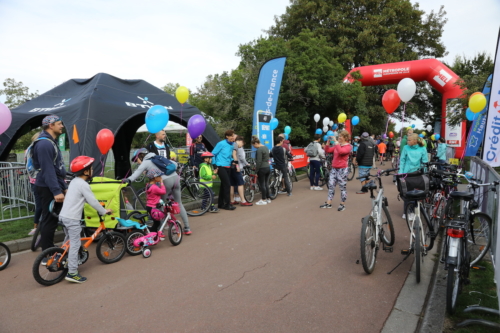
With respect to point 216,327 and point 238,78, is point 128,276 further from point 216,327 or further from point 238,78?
point 238,78

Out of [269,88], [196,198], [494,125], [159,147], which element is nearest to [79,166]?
[159,147]

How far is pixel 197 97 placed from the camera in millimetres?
33188

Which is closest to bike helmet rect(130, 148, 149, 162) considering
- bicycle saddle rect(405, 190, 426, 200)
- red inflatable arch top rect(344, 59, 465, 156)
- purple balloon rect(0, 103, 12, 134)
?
purple balloon rect(0, 103, 12, 134)

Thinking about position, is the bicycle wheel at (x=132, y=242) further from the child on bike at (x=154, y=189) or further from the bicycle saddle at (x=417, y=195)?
the bicycle saddle at (x=417, y=195)

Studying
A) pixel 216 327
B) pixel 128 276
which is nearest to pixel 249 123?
pixel 128 276

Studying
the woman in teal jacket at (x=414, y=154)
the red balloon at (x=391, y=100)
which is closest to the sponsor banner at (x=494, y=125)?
the woman in teal jacket at (x=414, y=154)

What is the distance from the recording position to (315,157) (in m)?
11.3

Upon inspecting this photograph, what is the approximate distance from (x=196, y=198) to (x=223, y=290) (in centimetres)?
528

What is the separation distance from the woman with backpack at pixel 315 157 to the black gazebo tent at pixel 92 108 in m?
3.22

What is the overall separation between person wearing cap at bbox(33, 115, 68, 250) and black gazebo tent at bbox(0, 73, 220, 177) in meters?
2.72

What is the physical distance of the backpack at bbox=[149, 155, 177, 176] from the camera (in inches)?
226

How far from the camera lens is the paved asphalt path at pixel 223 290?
333 cm

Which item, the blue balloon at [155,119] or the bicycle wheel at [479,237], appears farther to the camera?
the blue balloon at [155,119]

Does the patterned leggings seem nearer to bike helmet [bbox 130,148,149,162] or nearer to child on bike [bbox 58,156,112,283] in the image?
bike helmet [bbox 130,148,149,162]
